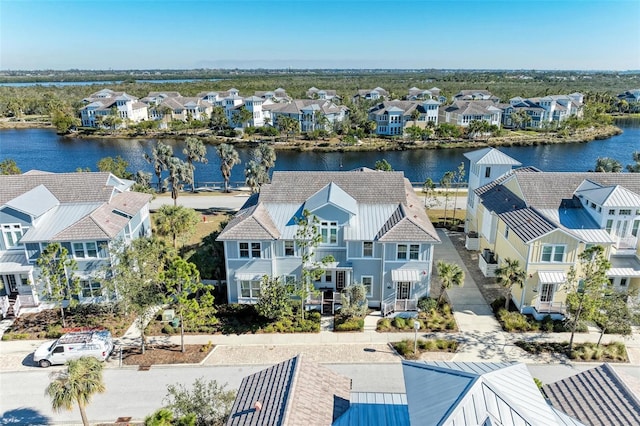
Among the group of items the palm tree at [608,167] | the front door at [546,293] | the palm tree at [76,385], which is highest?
the palm tree at [608,167]

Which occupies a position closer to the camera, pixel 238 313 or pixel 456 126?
pixel 238 313

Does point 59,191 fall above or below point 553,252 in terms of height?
above

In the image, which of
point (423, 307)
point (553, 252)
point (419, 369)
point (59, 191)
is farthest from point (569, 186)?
point (59, 191)

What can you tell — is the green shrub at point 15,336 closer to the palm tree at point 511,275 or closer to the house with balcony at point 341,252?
the house with balcony at point 341,252

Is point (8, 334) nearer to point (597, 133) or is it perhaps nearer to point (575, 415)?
point (575, 415)

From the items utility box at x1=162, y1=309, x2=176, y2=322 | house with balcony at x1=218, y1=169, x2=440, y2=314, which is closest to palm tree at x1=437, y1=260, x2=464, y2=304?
house with balcony at x1=218, y1=169, x2=440, y2=314

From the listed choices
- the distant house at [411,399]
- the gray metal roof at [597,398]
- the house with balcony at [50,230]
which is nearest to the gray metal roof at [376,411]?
the distant house at [411,399]
